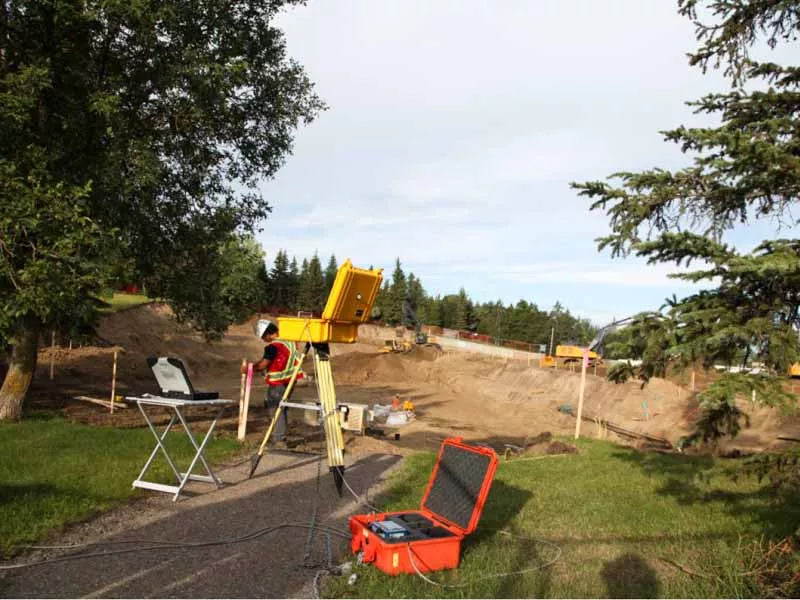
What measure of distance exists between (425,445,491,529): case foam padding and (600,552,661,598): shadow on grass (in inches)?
44.8

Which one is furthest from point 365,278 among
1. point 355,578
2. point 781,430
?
point 781,430

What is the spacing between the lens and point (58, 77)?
10.9 m

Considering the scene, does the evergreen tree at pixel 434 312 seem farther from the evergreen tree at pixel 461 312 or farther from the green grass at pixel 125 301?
the green grass at pixel 125 301

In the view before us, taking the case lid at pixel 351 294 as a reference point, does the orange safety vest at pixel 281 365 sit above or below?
below

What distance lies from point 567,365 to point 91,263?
44.0m

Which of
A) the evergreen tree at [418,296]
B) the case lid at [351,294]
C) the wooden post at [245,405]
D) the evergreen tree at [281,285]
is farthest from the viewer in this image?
the evergreen tree at [418,296]

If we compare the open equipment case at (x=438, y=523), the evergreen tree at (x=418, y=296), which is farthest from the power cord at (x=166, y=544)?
the evergreen tree at (x=418, y=296)

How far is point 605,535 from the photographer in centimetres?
581

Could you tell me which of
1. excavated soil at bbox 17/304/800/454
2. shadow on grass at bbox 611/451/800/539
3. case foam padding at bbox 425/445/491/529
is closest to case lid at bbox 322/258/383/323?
case foam padding at bbox 425/445/491/529

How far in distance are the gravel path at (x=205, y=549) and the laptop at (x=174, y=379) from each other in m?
1.09

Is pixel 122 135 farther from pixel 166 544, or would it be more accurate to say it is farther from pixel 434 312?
pixel 434 312

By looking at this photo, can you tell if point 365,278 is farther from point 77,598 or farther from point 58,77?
point 58,77

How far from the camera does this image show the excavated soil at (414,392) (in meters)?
16.6

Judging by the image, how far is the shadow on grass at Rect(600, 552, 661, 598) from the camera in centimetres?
441
